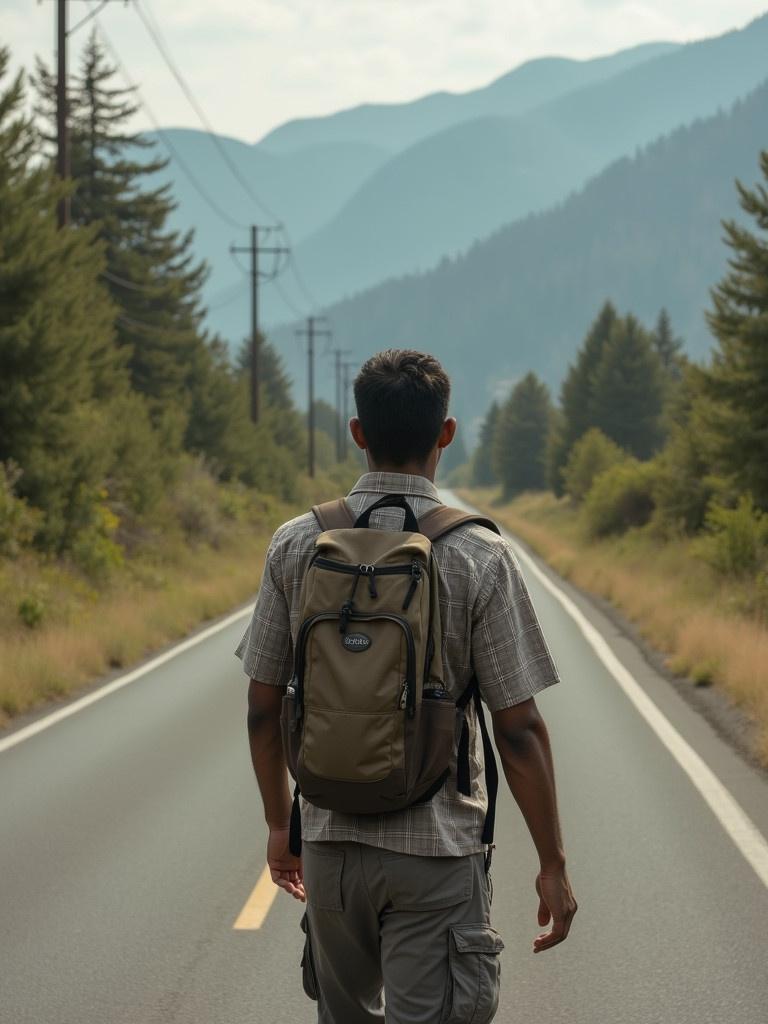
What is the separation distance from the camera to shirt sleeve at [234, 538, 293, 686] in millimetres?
3557

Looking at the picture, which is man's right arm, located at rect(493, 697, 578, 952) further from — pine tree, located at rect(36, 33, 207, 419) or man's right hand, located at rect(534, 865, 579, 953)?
pine tree, located at rect(36, 33, 207, 419)

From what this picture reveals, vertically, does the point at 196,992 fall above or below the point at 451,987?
below

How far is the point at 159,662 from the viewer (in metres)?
16.4

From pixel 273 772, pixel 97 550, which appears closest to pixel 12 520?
pixel 97 550

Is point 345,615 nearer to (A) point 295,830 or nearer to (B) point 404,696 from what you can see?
(B) point 404,696

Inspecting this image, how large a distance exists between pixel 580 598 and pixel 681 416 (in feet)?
74.3

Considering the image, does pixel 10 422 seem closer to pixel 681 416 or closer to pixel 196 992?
pixel 196 992

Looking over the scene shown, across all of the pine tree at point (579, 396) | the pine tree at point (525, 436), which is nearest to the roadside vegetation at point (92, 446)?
the pine tree at point (579, 396)

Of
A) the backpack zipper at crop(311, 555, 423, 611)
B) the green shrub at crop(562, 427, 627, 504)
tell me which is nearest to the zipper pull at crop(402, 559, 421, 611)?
the backpack zipper at crop(311, 555, 423, 611)

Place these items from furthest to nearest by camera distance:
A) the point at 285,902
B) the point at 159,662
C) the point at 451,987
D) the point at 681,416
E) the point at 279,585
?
the point at 681,416, the point at 159,662, the point at 285,902, the point at 279,585, the point at 451,987

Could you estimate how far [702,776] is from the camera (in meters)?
9.63

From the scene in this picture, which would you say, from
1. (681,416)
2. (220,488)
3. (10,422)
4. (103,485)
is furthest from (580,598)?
(681,416)

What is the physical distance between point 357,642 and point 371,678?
8cm

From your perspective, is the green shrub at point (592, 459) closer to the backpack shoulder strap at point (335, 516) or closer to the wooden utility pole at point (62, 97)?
the wooden utility pole at point (62, 97)
